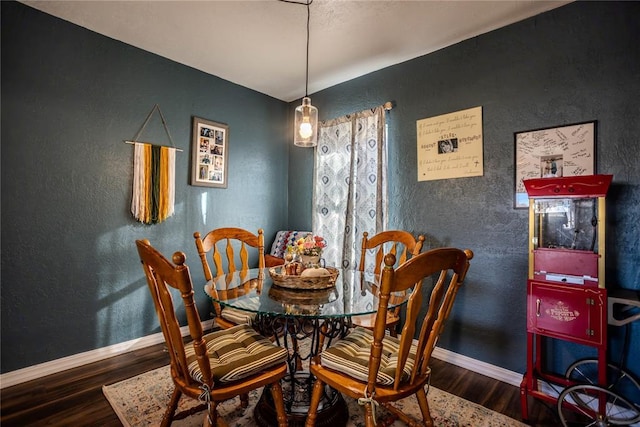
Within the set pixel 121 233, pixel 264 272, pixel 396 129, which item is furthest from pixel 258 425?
pixel 396 129

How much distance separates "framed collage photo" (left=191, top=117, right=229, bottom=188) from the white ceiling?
0.57 m

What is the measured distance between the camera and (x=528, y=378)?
1.83 metres

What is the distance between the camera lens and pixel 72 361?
7.71 feet

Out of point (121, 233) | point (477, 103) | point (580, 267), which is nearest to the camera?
point (580, 267)

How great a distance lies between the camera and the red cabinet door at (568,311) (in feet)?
5.32

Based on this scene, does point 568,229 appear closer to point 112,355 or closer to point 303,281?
point 303,281

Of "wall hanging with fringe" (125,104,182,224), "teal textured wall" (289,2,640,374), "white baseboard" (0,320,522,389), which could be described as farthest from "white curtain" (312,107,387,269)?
"wall hanging with fringe" (125,104,182,224)

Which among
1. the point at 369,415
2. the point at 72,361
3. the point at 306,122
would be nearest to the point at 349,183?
the point at 306,122

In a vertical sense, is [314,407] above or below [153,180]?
below

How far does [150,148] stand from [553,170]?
3.12m

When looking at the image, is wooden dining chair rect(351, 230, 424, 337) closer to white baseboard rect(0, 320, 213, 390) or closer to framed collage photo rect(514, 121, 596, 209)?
framed collage photo rect(514, 121, 596, 209)

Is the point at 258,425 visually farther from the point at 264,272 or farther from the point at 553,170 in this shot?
the point at 553,170

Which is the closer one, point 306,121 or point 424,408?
point 424,408

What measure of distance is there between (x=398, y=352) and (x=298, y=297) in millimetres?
557
